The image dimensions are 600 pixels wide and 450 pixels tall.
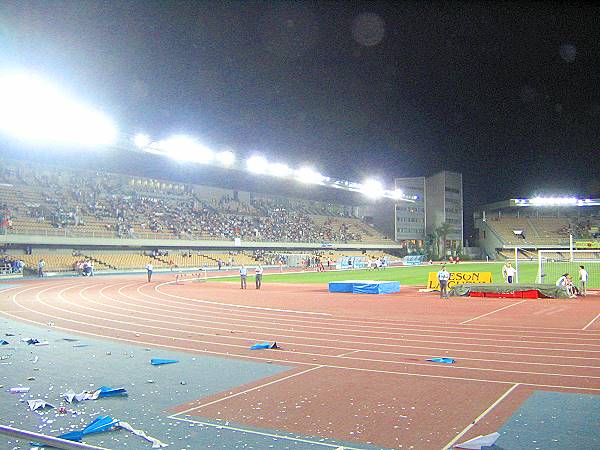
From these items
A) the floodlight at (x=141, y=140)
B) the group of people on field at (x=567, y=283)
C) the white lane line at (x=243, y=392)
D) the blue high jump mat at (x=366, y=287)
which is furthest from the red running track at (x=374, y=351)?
the floodlight at (x=141, y=140)

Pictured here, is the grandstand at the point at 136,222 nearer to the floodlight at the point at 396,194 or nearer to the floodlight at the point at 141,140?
the floodlight at the point at 141,140

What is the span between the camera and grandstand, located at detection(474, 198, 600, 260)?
87188mm

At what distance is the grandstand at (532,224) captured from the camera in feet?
286

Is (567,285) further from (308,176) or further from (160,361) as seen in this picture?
(308,176)

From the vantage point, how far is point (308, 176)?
232 feet

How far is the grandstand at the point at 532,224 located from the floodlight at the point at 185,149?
54568 millimetres

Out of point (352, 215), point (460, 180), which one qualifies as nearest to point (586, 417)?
point (352, 215)

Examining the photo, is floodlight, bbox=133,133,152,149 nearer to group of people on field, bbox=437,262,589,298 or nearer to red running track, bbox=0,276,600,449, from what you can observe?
red running track, bbox=0,276,600,449

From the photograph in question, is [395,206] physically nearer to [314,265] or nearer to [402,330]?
[314,265]

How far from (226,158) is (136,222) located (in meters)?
12.1

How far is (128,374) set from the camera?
340 inches

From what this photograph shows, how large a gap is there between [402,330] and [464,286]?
12413 mm

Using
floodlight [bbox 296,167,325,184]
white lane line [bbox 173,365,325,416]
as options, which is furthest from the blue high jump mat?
floodlight [bbox 296,167,325,184]

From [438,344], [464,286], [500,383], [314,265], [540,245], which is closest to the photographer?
[500,383]
